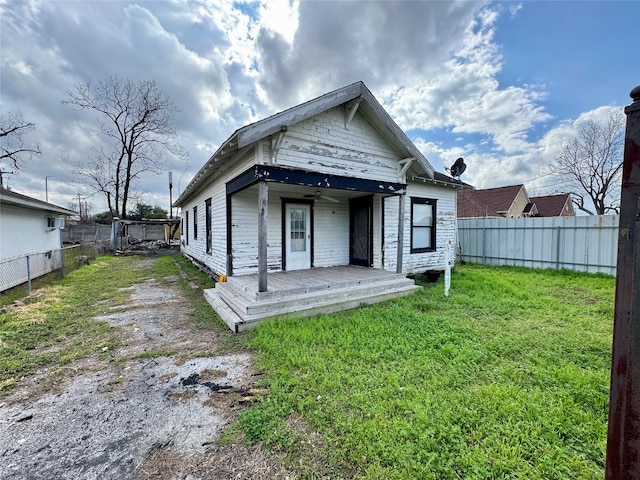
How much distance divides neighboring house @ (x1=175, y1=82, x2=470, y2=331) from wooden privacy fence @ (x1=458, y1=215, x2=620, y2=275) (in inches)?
109

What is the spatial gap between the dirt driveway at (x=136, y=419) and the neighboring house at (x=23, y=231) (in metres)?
5.48

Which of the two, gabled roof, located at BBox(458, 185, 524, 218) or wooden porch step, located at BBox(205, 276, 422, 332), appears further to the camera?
gabled roof, located at BBox(458, 185, 524, 218)

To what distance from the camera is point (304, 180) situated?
5.48 meters

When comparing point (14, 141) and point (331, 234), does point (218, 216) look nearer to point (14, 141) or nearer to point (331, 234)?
point (331, 234)

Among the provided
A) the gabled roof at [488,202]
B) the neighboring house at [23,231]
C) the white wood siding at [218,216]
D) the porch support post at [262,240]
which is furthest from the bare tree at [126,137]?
the gabled roof at [488,202]

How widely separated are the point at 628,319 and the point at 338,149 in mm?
5656

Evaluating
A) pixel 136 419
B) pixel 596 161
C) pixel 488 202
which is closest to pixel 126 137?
pixel 136 419

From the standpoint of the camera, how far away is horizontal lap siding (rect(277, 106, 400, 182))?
18.2 ft

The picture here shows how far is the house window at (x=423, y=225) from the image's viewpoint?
8.48 metres

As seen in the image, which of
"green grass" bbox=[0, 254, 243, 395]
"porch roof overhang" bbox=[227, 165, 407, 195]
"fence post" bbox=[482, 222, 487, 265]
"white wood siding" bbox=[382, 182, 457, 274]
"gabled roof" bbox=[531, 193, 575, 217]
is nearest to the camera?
"green grass" bbox=[0, 254, 243, 395]

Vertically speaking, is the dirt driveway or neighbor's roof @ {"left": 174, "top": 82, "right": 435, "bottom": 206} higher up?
neighbor's roof @ {"left": 174, "top": 82, "right": 435, "bottom": 206}

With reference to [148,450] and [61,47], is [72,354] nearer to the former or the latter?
[148,450]

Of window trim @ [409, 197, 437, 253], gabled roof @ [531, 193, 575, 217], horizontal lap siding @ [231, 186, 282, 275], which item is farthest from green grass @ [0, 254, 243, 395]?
gabled roof @ [531, 193, 575, 217]

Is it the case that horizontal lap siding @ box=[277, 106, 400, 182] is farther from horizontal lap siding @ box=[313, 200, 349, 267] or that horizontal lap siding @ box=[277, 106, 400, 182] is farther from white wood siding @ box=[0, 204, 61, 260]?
white wood siding @ box=[0, 204, 61, 260]
